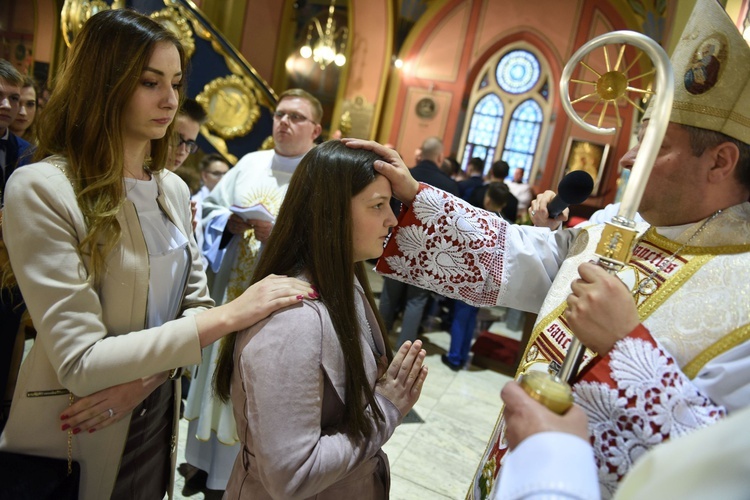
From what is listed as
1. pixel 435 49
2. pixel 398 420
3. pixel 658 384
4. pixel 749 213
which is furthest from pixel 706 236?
pixel 435 49

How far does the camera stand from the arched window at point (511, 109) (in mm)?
12273

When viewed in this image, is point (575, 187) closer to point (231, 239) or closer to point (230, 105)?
point (231, 239)

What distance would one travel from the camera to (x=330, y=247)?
4.35 ft

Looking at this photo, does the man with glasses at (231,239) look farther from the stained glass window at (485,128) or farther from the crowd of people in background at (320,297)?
the stained glass window at (485,128)

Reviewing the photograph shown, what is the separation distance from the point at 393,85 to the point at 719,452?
1233 centimetres

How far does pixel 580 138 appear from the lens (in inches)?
446

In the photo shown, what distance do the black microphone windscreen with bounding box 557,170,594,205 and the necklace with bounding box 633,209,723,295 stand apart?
41 cm

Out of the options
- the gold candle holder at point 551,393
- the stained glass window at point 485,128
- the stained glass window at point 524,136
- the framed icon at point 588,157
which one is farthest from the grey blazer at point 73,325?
the stained glass window at point 485,128

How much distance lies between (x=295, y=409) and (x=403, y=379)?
1.05 ft

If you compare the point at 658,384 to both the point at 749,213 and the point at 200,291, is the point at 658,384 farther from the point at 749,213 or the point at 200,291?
the point at 200,291

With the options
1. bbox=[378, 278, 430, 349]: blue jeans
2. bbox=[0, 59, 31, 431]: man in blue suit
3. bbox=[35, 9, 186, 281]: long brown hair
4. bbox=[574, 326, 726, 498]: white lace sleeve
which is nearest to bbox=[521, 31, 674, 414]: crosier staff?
bbox=[574, 326, 726, 498]: white lace sleeve

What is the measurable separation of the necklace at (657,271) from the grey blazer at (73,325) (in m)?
1.13

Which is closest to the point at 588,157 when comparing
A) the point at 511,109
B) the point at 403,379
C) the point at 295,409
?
the point at 511,109

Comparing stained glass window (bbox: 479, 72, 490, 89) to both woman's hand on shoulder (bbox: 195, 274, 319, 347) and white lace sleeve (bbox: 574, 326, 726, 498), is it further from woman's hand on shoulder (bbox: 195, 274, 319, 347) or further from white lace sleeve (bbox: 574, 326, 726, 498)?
white lace sleeve (bbox: 574, 326, 726, 498)
